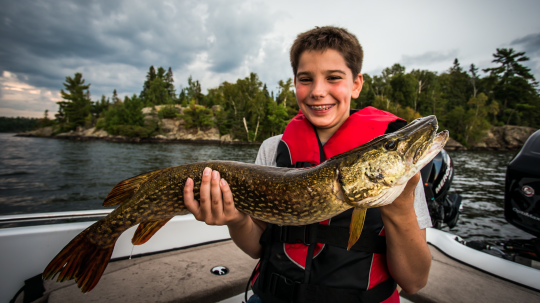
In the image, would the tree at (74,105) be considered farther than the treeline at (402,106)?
Yes

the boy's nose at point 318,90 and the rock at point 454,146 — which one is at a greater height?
the boy's nose at point 318,90

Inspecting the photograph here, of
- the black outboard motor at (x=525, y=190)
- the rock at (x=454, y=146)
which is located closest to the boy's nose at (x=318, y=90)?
the black outboard motor at (x=525, y=190)


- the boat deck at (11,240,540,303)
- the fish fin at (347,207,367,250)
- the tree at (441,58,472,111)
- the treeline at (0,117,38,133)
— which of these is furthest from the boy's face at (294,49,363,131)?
the treeline at (0,117,38,133)

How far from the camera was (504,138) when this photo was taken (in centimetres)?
3969

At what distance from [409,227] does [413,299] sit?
152cm

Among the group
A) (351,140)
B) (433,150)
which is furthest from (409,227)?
(351,140)

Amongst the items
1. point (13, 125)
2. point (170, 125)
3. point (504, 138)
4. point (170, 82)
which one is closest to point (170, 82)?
point (170, 82)

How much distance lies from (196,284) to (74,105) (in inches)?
2709

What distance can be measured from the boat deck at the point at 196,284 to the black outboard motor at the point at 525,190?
82cm

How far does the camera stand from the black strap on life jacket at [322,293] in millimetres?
1324

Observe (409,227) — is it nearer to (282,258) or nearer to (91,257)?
(282,258)

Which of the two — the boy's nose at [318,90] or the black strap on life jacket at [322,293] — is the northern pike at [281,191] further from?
the boy's nose at [318,90]

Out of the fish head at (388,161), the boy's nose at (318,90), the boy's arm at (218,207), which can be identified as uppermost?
the boy's nose at (318,90)

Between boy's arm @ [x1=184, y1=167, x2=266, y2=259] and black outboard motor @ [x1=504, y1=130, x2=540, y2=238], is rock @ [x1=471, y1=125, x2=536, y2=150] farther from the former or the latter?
boy's arm @ [x1=184, y1=167, x2=266, y2=259]
